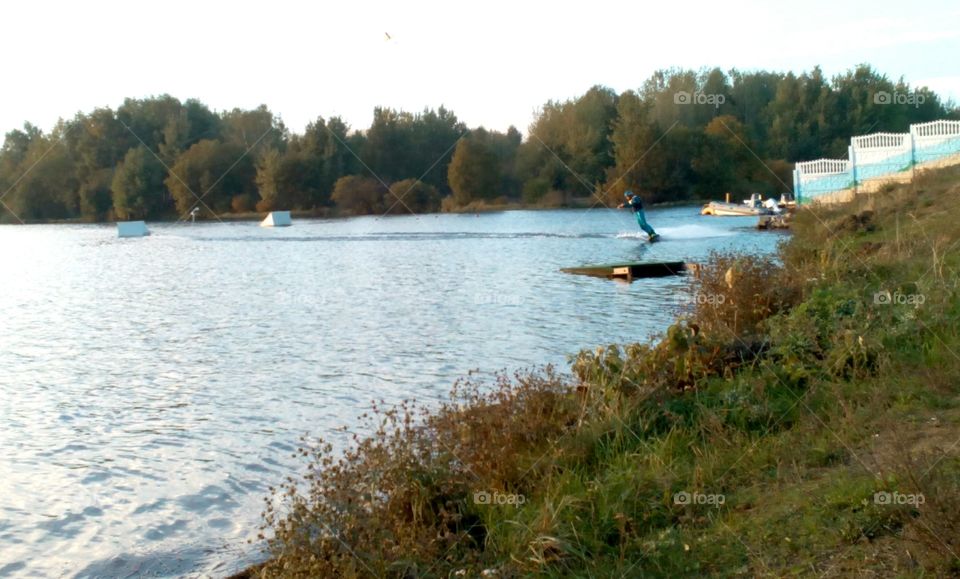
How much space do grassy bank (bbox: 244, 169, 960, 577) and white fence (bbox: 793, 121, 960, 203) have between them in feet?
87.3

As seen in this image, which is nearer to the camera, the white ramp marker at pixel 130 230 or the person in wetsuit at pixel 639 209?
the person in wetsuit at pixel 639 209

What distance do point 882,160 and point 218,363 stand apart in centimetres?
3186

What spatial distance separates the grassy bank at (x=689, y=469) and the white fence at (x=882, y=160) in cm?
2660

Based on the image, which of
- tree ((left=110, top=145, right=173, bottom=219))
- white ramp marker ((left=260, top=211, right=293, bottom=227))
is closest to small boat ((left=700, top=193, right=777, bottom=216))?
white ramp marker ((left=260, top=211, right=293, bottom=227))

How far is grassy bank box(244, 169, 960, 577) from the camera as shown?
5312 mm

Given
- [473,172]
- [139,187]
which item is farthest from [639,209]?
[139,187]

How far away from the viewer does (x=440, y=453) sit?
7152 millimetres

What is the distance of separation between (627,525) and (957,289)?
611 centimetres

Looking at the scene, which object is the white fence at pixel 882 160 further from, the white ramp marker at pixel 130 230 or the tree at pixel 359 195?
the tree at pixel 359 195

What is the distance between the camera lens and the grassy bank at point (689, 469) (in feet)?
17.4

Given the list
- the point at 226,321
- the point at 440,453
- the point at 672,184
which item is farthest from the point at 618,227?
the point at 440,453

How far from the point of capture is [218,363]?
651 inches

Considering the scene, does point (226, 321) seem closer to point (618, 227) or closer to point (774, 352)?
point (774, 352)

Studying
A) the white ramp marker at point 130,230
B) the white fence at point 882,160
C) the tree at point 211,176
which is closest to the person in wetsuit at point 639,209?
the white fence at point 882,160
